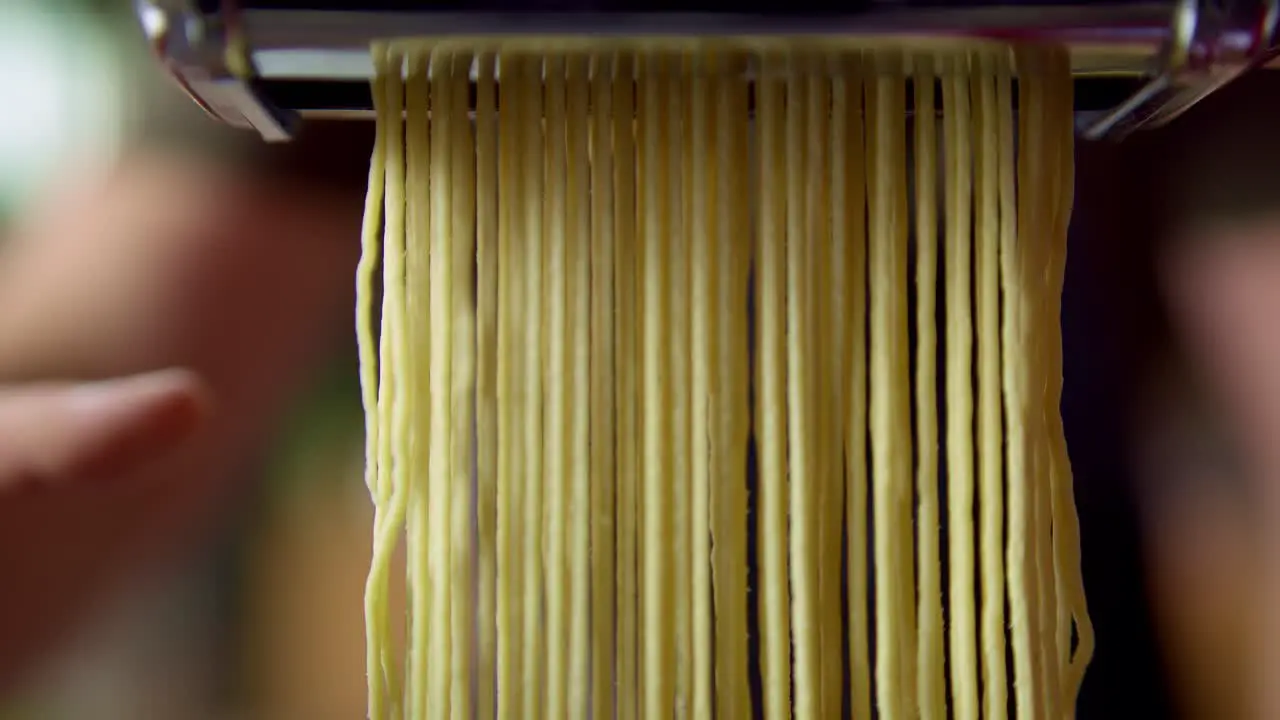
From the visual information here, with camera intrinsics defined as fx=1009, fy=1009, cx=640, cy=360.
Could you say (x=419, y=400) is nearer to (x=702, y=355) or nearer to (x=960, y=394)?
(x=702, y=355)

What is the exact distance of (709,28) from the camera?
512 millimetres

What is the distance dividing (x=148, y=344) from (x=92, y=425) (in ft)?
0.21

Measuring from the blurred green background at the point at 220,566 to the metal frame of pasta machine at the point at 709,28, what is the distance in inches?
7.6

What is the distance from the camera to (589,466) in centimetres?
57

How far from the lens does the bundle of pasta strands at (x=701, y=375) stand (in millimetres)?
555

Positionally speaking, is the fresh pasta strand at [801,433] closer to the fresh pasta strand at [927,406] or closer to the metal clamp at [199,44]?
the fresh pasta strand at [927,406]

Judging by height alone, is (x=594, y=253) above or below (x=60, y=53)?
below

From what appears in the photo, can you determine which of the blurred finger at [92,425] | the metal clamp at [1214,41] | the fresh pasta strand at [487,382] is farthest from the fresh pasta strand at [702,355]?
the blurred finger at [92,425]

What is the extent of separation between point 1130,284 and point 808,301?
0.27 metres

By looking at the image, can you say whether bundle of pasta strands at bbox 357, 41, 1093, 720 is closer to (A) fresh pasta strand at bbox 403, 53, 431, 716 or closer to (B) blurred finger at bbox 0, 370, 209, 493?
(A) fresh pasta strand at bbox 403, 53, 431, 716

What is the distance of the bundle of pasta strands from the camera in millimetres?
555

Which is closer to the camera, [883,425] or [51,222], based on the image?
[883,425]

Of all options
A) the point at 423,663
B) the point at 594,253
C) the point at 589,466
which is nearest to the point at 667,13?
the point at 594,253

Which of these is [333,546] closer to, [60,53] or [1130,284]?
[60,53]
